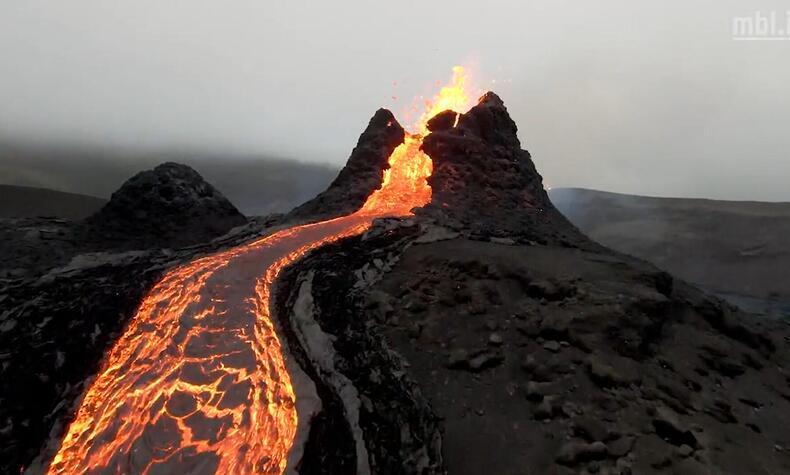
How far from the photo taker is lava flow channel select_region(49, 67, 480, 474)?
178 inches

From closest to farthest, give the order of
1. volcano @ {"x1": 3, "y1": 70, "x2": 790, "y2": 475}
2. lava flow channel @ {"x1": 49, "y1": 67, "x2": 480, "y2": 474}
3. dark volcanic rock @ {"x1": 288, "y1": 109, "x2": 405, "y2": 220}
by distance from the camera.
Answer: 1. lava flow channel @ {"x1": 49, "y1": 67, "x2": 480, "y2": 474}
2. volcano @ {"x1": 3, "y1": 70, "x2": 790, "y2": 475}
3. dark volcanic rock @ {"x1": 288, "y1": 109, "x2": 405, "y2": 220}

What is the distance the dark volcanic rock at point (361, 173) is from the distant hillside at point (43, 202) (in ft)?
157

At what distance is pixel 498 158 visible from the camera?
13.3 meters

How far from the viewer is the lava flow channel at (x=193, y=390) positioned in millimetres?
4527

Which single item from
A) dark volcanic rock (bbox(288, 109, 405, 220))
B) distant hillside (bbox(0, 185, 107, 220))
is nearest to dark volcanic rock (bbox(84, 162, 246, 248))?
dark volcanic rock (bbox(288, 109, 405, 220))

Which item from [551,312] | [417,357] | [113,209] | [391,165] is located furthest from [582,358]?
[113,209]

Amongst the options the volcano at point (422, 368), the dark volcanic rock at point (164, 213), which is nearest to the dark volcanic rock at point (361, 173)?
the dark volcanic rock at point (164, 213)

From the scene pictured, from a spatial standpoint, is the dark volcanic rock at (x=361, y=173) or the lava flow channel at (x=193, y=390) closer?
the lava flow channel at (x=193, y=390)

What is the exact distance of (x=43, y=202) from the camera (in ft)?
170

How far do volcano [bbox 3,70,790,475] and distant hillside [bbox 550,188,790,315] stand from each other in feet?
73.1

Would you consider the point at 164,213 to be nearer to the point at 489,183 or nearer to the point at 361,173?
the point at 361,173

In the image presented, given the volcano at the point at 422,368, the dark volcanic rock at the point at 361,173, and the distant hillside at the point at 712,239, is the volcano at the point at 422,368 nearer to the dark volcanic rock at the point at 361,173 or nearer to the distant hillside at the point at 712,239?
the dark volcanic rock at the point at 361,173

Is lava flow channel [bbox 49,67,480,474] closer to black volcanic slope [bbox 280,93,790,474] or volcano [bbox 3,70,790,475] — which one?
volcano [bbox 3,70,790,475]

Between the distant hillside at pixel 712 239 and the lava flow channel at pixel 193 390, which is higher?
the lava flow channel at pixel 193 390
